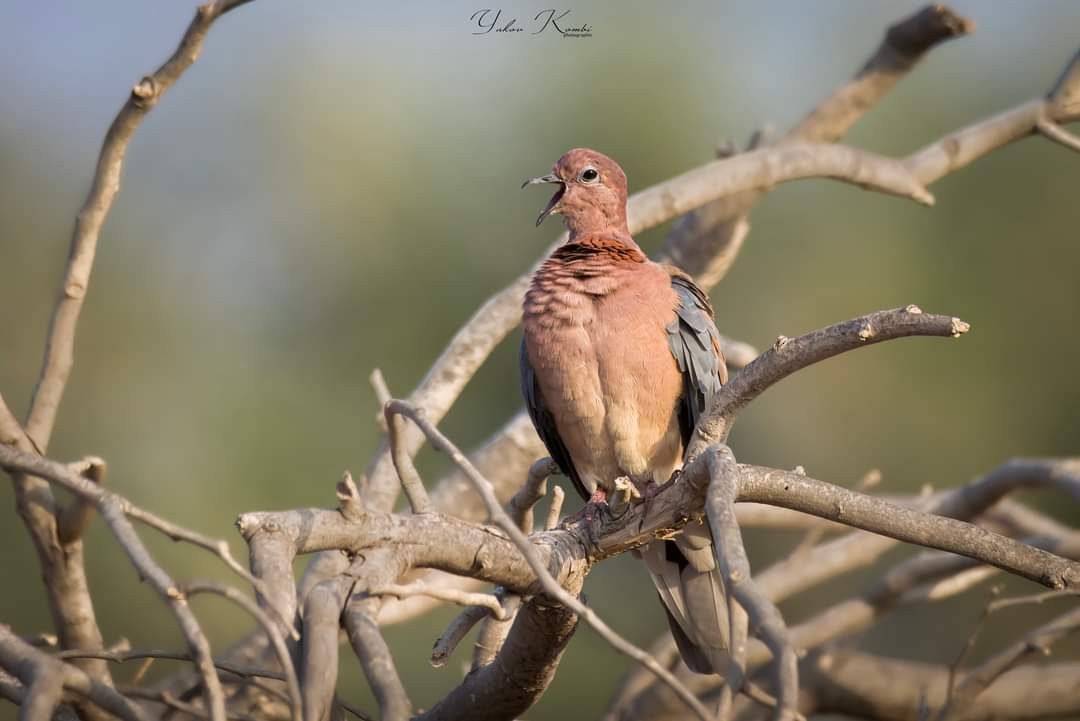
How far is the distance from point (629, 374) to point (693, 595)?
0.85 meters

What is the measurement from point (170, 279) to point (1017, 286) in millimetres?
7556

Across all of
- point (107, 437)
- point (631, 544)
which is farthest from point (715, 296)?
point (631, 544)

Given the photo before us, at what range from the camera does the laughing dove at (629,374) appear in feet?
14.3

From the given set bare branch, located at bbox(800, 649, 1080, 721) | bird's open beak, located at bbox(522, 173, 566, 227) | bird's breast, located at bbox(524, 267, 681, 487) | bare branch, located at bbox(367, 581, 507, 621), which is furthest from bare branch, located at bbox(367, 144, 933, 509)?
bare branch, located at bbox(800, 649, 1080, 721)

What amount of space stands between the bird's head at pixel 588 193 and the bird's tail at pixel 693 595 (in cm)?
117

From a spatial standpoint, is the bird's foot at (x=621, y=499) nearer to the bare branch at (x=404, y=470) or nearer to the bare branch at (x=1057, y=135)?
the bare branch at (x=404, y=470)

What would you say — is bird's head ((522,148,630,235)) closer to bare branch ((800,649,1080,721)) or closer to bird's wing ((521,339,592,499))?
bird's wing ((521,339,592,499))

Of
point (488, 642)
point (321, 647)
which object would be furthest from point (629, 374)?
point (321, 647)

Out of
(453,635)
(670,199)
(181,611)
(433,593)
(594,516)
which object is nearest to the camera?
(181,611)

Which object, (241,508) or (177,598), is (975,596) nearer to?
(241,508)

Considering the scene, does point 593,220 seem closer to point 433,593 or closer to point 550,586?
point 433,593

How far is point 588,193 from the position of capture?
475 cm

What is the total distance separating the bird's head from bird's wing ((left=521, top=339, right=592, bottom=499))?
0.52 metres

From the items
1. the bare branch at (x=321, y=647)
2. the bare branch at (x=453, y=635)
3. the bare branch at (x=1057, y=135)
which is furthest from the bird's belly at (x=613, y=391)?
the bare branch at (x=1057, y=135)
